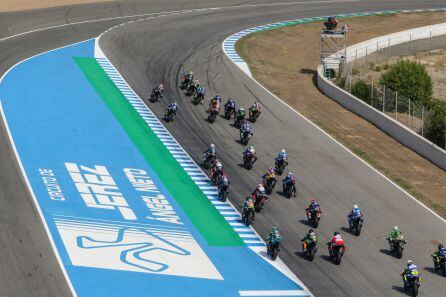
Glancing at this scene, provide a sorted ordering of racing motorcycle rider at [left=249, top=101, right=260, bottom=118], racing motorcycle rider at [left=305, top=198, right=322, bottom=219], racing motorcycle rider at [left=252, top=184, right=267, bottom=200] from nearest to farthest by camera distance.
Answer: racing motorcycle rider at [left=305, top=198, right=322, bottom=219] → racing motorcycle rider at [left=252, top=184, right=267, bottom=200] → racing motorcycle rider at [left=249, top=101, right=260, bottom=118]

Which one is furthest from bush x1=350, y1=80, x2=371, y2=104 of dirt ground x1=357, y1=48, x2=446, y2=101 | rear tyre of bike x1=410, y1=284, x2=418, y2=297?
rear tyre of bike x1=410, y1=284, x2=418, y2=297

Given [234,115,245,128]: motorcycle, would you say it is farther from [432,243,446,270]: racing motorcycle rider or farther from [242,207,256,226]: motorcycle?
[432,243,446,270]: racing motorcycle rider

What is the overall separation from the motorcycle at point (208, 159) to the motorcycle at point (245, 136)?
3932mm

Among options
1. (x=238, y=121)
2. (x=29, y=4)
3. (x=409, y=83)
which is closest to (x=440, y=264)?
(x=238, y=121)

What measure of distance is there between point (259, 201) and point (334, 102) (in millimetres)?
20600

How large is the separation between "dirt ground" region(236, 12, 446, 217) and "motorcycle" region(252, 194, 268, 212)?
8.75 meters

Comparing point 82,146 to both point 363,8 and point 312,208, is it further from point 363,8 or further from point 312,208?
point 363,8

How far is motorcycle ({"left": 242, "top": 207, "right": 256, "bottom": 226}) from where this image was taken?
41250mm

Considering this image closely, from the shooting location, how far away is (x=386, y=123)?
2206 inches

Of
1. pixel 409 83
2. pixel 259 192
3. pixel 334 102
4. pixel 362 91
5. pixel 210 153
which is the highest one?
pixel 210 153

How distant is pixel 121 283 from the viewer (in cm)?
3522

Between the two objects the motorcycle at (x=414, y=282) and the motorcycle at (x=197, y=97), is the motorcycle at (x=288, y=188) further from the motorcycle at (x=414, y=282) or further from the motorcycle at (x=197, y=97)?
the motorcycle at (x=197, y=97)

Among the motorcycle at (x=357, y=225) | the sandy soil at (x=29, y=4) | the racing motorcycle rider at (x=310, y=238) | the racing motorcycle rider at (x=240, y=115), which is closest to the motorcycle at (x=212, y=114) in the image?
the racing motorcycle rider at (x=240, y=115)

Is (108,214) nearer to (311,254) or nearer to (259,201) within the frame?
(259,201)
